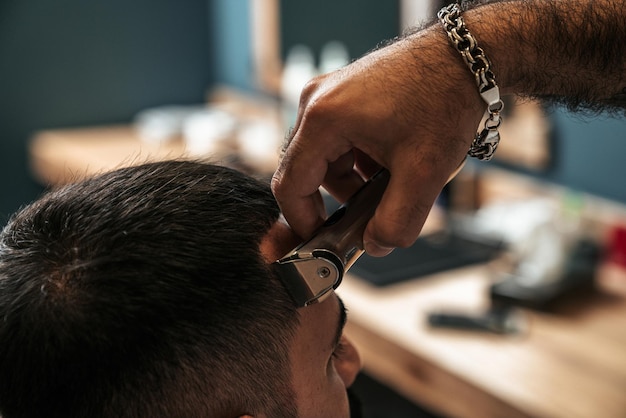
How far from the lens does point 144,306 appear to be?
3.00ft

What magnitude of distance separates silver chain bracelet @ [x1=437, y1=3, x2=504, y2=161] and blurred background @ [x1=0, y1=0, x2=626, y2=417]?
1.68 metres

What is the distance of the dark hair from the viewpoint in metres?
0.92

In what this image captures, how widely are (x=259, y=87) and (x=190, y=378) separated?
11.4 feet

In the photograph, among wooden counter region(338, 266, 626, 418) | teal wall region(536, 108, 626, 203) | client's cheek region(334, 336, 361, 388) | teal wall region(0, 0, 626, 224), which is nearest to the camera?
client's cheek region(334, 336, 361, 388)

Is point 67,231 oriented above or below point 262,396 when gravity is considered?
above

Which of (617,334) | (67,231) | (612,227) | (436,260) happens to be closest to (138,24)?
(436,260)

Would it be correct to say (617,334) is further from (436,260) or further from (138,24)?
(138,24)

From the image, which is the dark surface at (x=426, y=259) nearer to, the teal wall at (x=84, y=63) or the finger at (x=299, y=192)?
the finger at (x=299, y=192)

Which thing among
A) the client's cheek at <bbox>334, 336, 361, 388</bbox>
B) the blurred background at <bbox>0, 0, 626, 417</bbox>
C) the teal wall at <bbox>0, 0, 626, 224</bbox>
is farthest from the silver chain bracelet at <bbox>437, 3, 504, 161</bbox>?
the teal wall at <bbox>0, 0, 626, 224</bbox>

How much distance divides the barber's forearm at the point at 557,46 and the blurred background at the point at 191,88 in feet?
5.26

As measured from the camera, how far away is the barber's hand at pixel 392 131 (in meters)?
0.94

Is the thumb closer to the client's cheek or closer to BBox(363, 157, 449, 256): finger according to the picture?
BBox(363, 157, 449, 256): finger

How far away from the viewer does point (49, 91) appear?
4.32 metres

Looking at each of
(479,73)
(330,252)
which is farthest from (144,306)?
(479,73)
